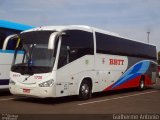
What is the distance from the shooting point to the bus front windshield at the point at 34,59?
48.5 feet

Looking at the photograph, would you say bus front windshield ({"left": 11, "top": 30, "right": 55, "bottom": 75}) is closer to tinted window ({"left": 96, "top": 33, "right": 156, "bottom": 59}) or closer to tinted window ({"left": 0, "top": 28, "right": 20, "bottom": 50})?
tinted window ({"left": 0, "top": 28, "right": 20, "bottom": 50})

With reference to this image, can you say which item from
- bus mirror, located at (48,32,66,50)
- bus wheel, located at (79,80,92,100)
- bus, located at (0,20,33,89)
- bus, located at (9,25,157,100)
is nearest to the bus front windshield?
bus, located at (9,25,157,100)

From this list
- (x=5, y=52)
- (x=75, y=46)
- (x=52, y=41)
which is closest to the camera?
(x=52, y=41)

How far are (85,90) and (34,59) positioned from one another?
10.6ft

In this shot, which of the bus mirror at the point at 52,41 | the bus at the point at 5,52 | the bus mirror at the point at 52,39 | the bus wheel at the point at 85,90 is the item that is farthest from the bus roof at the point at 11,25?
the bus wheel at the point at 85,90

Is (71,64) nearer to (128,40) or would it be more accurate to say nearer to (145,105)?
(145,105)

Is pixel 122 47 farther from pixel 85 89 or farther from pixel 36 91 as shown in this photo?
pixel 36 91

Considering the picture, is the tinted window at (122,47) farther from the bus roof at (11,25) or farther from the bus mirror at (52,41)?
the bus mirror at (52,41)

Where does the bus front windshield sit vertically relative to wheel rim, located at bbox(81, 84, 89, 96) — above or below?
above

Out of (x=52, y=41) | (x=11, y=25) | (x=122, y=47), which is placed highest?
(x=11, y=25)

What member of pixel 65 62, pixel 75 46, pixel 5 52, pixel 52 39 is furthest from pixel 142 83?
→ pixel 52 39

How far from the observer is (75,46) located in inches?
638

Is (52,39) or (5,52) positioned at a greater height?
(52,39)

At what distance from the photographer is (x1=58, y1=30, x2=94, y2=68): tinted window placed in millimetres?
15317
